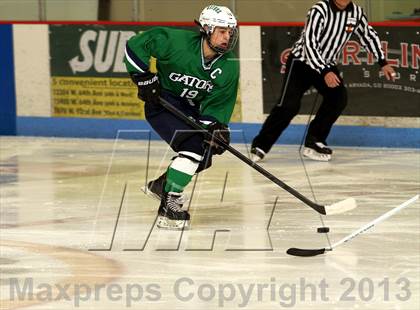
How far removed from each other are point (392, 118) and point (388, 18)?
34.6 inches

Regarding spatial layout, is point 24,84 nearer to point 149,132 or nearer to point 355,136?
point 149,132

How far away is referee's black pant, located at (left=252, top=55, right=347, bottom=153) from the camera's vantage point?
815cm

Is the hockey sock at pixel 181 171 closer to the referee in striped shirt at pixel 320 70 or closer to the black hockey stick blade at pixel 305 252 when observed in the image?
the black hockey stick blade at pixel 305 252

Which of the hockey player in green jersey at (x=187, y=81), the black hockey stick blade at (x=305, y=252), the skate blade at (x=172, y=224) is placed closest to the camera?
the black hockey stick blade at (x=305, y=252)

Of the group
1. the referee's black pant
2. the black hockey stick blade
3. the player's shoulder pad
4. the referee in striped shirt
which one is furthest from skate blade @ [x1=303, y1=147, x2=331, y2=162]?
the black hockey stick blade

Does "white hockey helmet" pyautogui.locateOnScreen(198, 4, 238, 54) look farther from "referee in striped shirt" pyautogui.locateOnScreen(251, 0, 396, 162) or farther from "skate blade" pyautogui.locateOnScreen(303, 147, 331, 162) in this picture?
"skate blade" pyautogui.locateOnScreen(303, 147, 331, 162)

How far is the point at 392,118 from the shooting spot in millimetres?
8648

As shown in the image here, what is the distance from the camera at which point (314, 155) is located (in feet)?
27.2

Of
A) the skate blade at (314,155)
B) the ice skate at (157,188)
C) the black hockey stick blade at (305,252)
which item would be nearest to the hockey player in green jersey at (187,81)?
the ice skate at (157,188)

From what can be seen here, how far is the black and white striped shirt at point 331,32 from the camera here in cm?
793

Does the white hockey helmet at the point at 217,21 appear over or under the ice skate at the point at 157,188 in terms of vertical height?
over

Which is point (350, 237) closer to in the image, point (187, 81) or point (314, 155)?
point (187, 81)

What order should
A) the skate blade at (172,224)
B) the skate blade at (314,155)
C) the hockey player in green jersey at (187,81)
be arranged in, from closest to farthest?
the hockey player in green jersey at (187,81)
the skate blade at (172,224)
the skate blade at (314,155)

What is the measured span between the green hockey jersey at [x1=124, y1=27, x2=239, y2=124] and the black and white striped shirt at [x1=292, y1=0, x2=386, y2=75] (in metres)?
2.01
